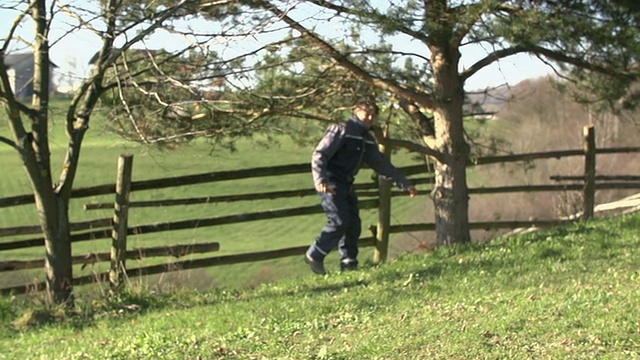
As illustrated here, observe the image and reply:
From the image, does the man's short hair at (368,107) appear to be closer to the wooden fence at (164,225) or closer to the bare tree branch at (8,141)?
the wooden fence at (164,225)

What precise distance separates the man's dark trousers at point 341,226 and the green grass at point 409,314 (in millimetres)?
348

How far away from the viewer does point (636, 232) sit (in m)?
9.25

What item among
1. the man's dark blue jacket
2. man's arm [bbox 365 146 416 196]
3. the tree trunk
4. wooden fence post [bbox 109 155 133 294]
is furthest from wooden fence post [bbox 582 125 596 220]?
wooden fence post [bbox 109 155 133 294]

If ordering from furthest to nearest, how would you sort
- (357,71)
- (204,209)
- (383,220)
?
(204,209) < (383,220) < (357,71)

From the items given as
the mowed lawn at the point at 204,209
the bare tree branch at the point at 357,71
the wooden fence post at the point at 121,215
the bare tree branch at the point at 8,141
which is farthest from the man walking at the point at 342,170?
the bare tree branch at the point at 8,141

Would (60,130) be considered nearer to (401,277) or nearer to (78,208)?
(401,277)

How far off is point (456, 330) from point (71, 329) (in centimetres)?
338

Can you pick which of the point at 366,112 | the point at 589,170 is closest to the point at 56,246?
the point at 366,112

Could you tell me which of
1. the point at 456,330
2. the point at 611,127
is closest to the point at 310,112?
the point at 456,330

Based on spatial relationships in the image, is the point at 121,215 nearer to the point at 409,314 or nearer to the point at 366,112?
the point at 366,112

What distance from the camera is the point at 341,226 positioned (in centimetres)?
879

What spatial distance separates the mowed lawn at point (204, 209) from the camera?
34.8ft

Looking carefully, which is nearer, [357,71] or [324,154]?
[324,154]

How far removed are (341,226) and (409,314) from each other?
2.45 m
